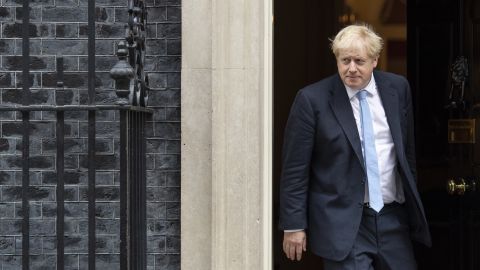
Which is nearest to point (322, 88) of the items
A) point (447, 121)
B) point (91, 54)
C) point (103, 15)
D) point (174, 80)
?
point (174, 80)

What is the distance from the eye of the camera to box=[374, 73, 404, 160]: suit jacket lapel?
4.12 m

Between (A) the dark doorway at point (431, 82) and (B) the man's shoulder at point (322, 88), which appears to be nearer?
(B) the man's shoulder at point (322, 88)

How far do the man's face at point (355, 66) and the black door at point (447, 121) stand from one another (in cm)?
165

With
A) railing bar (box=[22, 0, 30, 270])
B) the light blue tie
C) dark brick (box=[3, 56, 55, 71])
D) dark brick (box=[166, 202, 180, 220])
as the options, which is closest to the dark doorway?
the light blue tie

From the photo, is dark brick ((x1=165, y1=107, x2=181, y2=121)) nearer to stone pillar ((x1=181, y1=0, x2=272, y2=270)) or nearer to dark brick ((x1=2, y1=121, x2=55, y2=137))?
stone pillar ((x1=181, y1=0, x2=272, y2=270))

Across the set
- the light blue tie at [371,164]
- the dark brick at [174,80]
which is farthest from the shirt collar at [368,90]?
the dark brick at [174,80]

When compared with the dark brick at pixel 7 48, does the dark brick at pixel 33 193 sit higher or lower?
lower

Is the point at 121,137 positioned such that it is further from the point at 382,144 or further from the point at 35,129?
the point at 382,144

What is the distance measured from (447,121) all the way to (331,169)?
7.14 ft

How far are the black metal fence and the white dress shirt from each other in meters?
1.02

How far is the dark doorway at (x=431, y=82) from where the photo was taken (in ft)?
18.4

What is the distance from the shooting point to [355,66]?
4055mm

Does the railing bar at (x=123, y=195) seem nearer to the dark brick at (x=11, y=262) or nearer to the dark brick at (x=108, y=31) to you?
the dark brick at (x=108, y=31)

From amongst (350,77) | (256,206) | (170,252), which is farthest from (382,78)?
(170,252)
